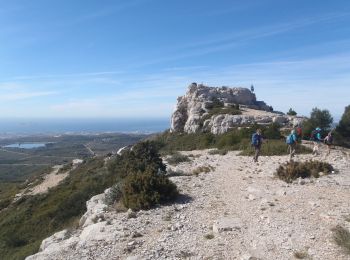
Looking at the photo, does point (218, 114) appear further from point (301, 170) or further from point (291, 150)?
point (301, 170)

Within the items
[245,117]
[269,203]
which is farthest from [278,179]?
[245,117]

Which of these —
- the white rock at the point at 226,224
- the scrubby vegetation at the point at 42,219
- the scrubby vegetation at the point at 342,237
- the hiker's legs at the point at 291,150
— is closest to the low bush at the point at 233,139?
the scrubby vegetation at the point at 42,219

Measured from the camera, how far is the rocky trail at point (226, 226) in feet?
30.3

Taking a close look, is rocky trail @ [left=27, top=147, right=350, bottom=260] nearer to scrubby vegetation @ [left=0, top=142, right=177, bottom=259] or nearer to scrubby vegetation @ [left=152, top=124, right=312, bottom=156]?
scrubby vegetation @ [left=0, top=142, right=177, bottom=259]

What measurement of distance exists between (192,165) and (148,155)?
2.90m

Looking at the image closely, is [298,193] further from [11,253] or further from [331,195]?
[11,253]

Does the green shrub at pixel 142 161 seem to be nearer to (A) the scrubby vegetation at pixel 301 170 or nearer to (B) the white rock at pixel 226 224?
(A) the scrubby vegetation at pixel 301 170

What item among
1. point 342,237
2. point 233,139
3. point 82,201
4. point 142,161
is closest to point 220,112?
point 233,139

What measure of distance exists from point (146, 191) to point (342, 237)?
6745mm

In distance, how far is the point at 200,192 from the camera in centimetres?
1467

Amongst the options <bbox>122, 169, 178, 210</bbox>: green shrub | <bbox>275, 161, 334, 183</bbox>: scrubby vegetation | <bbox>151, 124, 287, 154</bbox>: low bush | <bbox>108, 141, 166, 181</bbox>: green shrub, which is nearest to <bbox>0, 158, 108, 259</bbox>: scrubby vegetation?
<bbox>108, 141, 166, 181</bbox>: green shrub

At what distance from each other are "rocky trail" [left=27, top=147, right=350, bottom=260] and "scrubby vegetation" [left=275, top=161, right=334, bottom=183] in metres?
0.42

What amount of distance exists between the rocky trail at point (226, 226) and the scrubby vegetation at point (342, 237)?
139 millimetres

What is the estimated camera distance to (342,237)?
912 centimetres
